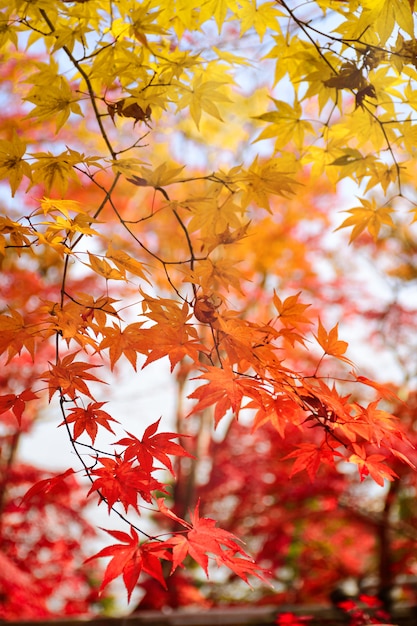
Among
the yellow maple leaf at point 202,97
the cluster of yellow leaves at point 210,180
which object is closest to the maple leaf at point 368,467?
the cluster of yellow leaves at point 210,180

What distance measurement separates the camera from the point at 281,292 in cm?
693

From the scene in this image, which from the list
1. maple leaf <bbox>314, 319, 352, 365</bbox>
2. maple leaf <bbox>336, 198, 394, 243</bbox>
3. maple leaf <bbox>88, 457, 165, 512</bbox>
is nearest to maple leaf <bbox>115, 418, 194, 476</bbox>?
maple leaf <bbox>88, 457, 165, 512</bbox>

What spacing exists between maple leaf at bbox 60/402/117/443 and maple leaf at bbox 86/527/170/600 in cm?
28

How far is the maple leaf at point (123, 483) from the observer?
1.34 m

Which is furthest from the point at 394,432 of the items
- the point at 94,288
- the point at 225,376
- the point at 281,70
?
the point at 94,288

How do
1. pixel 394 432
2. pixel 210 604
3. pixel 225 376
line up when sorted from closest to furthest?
1. pixel 225 376
2. pixel 394 432
3. pixel 210 604

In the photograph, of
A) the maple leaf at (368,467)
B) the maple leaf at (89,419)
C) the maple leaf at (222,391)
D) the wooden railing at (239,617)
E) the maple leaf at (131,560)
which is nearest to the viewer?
the maple leaf at (131,560)

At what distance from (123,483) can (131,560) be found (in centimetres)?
20

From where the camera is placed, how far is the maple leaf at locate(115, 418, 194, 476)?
53.9 inches

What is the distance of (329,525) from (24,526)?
4144 mm

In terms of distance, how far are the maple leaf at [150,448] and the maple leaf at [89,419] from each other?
89mm

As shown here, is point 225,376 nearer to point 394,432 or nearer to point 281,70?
point 394,432

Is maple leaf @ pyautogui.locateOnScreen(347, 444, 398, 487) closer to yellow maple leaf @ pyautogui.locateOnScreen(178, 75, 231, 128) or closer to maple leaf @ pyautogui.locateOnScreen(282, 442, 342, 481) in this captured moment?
maple leaf @ pyautogui.locateOnScreen(282, 442, 342, 481)

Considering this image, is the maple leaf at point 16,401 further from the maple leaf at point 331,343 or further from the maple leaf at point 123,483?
the maple leaf at point 331,343
